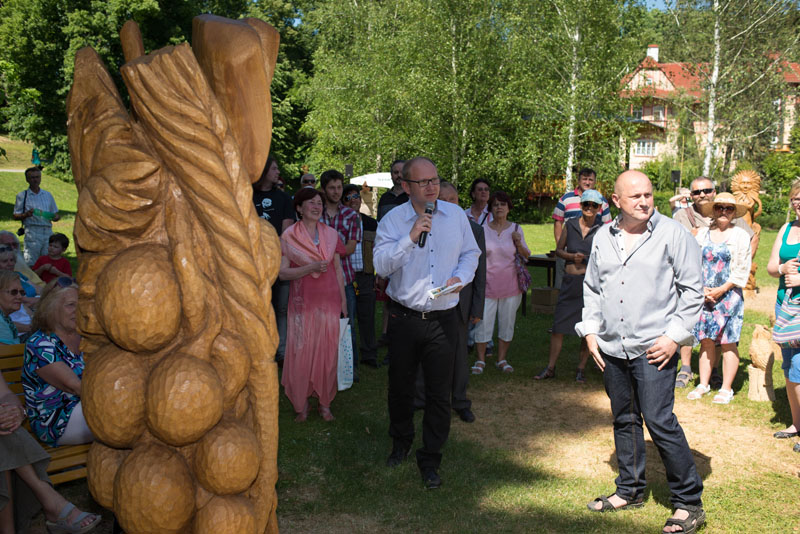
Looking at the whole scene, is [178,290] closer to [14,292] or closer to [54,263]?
[14,292]

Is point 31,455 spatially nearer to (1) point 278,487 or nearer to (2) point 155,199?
(1) point 278,487

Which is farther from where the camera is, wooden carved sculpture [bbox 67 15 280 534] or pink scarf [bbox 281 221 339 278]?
pink scarf [bbox 281 221 339 278]

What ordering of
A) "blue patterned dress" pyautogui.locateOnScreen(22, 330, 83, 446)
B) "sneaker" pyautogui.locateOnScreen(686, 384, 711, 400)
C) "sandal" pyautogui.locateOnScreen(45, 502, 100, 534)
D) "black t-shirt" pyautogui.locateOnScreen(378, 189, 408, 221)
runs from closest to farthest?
1. "sandal" pyautogui.locateOnScreen(45, 502, 100, 534)
2. "blue patterned dress" pyautogui.locateOnScreen(22, 330, 83, 446)
3. "sneaker" pyautogui.locateOnScreen(686, 384, 711, 400)
4. "black t-shirt" pyautogui.locateOnScreen(378, 189, 408, 221)

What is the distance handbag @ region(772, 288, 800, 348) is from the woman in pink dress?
3.54 m

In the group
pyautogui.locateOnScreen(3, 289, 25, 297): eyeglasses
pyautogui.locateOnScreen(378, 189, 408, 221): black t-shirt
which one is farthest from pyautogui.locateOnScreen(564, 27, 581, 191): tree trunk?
pyautogui.locateOnScreen(3, 289, 25, 297): eyeglasses

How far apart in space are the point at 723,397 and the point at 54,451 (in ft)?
18.6

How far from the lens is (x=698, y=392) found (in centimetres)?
627

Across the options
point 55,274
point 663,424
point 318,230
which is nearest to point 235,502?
point 663,424

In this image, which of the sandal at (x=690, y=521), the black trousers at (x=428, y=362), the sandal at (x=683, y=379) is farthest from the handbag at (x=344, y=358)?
the sandal at (x=683, y=379)

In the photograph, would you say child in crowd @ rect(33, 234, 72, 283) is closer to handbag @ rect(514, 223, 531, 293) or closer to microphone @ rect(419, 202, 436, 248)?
handbag @ rect(514, 223, 531, 293)

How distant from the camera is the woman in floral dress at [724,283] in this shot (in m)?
5.99

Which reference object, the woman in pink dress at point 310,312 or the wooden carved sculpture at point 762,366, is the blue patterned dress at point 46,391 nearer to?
the woman in pink dress at point 310,312

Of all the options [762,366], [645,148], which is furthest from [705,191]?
[645,148]

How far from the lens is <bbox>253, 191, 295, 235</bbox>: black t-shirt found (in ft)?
22.7
